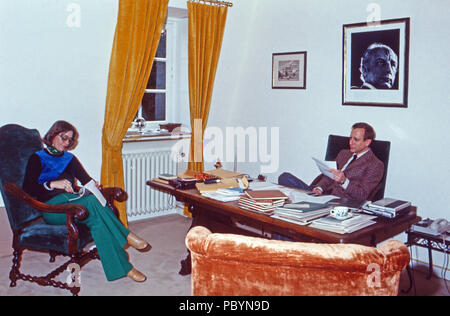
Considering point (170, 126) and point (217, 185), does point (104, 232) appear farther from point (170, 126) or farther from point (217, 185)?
point (170, 126)

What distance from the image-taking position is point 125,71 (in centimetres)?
437

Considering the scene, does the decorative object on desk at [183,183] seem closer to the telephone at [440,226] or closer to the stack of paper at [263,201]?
the stack of paper at [263,201]

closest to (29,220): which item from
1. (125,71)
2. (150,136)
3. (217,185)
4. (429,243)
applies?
(217,185)

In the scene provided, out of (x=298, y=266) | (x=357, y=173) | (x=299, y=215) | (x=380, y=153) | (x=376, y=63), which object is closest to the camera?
(x=298, y=266)

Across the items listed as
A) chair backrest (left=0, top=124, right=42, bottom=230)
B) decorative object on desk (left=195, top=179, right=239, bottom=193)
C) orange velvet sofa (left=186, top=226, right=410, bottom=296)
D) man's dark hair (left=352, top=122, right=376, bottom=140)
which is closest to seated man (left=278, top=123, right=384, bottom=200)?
man's dark hair (left=352, top=122, right=376, bottom=140)

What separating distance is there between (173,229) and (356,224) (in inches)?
102

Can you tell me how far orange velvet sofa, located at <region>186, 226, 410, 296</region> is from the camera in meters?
1.61

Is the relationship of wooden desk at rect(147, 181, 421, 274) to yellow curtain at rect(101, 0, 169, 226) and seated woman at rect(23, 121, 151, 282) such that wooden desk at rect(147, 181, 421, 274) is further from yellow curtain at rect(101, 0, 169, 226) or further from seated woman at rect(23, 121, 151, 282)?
yellow curtain at rect(101, 0, 169, 226)

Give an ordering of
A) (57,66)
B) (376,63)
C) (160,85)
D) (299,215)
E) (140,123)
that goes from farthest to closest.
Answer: (160,85) → (140,123) → (57,66) → (376,63) → (299,215)

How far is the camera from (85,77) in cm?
432

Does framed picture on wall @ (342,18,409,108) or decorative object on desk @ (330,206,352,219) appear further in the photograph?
framed picture on wall @ (342,18,409,108)

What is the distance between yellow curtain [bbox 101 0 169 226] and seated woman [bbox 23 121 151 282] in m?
0.73

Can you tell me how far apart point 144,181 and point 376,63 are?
2.51 metres

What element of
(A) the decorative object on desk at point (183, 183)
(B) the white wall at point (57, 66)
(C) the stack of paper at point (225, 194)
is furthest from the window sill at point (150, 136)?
(C) the stack of paper at point (225, 194)
